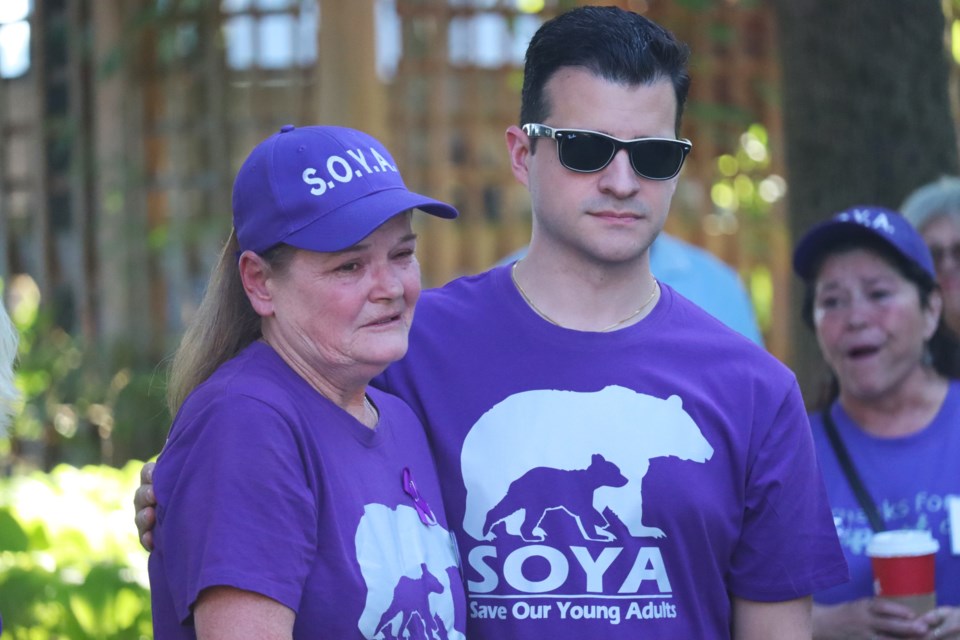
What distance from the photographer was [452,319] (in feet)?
8.62

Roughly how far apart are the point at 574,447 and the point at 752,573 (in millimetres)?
403

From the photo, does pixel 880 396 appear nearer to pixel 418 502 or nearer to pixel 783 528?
pixel 783 528

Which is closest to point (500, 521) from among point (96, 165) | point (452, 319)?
point (452, 319)

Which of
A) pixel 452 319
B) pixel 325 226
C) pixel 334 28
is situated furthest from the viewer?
pixel 334 28

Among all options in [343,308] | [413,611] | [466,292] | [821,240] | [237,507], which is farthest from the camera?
[821,240]

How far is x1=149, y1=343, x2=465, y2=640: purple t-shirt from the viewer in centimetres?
204

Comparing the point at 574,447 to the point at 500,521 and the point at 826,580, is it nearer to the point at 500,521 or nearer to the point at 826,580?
the point at 500,521

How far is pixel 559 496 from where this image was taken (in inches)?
96.0

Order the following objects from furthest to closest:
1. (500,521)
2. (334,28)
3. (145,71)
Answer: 1. (145,71)
2. (334,28)
3. (500,521)

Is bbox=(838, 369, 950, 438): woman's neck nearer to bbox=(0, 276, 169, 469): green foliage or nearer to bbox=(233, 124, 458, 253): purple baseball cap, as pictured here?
bbox=(233, 124, 458, 253): purple baseball cap

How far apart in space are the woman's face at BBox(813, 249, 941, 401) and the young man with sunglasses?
3.40 ft

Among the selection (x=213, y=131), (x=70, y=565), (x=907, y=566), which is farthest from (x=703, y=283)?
(x=213, y=131)

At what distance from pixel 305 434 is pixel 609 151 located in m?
0.78

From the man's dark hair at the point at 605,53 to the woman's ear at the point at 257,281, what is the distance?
64 cm
